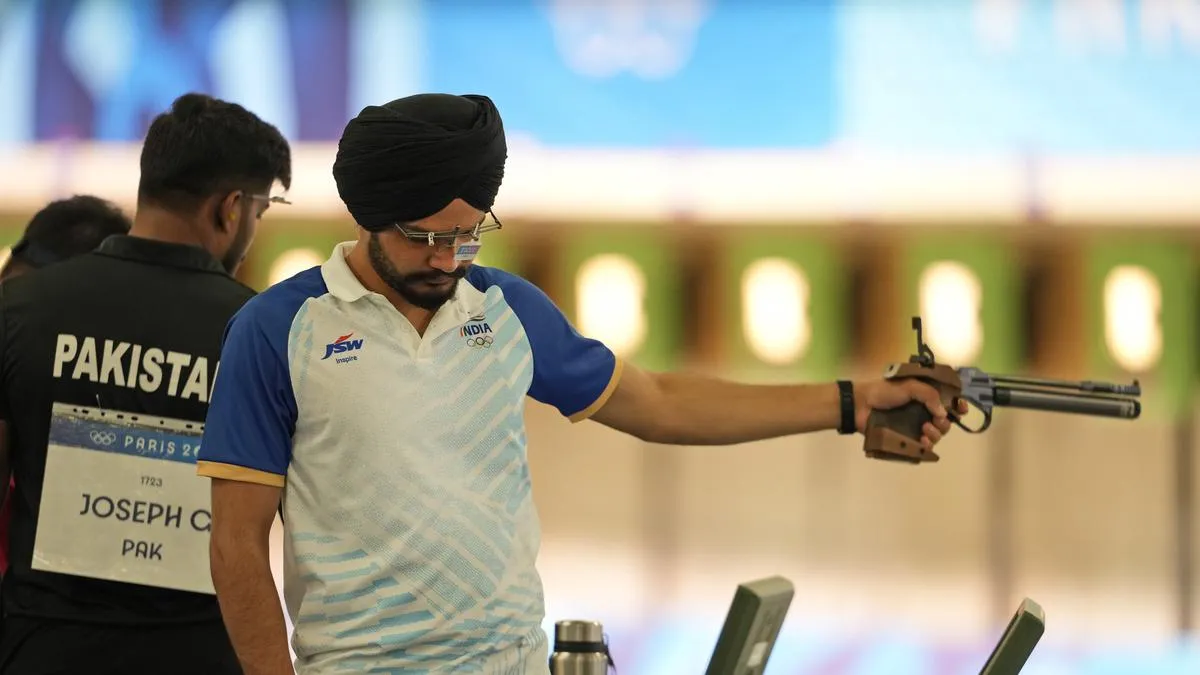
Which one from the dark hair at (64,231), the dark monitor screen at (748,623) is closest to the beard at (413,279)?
the dark monitor screen at (748,623)

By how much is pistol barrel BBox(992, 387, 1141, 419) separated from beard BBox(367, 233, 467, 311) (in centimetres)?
94

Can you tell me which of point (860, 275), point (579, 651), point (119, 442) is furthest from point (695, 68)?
point (579, 651)

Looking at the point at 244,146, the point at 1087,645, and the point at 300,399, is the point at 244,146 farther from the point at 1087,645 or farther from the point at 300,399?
the point at 1087,645

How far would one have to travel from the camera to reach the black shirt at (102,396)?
2.09m

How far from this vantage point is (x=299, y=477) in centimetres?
169

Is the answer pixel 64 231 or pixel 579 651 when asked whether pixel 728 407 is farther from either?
pixel 64 231

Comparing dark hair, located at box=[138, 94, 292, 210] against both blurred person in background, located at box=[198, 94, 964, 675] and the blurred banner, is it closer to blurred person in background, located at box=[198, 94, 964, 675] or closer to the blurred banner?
blurred person in background, located at box=[198, 94, 964, 675]

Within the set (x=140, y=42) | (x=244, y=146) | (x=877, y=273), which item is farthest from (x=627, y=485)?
(x=244, y=146)

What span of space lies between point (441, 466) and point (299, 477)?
16 centimetres

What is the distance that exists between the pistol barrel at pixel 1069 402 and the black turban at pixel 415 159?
0.96 meters

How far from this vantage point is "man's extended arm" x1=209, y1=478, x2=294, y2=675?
1.65 meters

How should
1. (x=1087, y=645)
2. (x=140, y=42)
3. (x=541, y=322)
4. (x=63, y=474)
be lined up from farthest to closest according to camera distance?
(x=140, y=42), (x=1087, y=645), (x=63, y=474), (x=541, y=322)

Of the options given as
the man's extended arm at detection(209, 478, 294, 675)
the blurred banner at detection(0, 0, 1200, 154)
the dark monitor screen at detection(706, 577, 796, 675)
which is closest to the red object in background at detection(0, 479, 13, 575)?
the man's extended arm at detection(209, 478, 294, 675)

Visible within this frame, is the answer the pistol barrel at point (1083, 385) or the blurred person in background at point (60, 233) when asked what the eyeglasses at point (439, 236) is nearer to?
the pistol barrel at point (1083, 385)
